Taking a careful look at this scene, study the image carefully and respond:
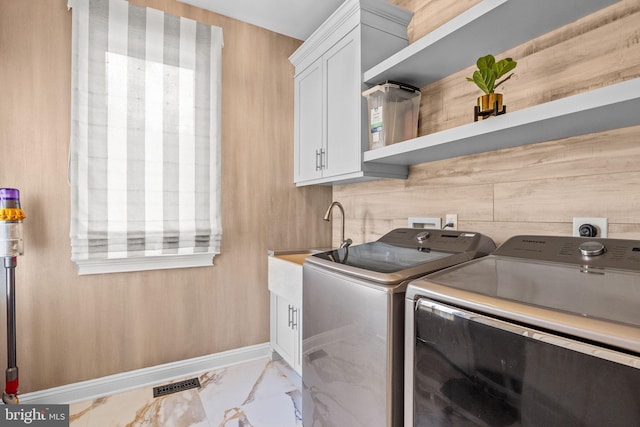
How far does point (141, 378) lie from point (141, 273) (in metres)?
0.70

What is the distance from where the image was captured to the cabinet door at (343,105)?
1834 millimetres

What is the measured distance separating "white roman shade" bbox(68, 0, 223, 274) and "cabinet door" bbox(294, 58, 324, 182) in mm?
611

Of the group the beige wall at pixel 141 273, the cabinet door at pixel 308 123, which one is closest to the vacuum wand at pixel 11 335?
the beige wall at pixel 141 273

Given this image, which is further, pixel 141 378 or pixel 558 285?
pixel 141 378

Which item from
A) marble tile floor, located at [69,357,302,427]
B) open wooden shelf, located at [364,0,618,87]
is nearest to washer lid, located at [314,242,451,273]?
open wooden shelf, located at [364,0,618,87]

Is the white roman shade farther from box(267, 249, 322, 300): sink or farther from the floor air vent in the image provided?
the floor air vent

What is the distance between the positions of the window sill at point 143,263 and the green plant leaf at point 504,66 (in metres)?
2.05

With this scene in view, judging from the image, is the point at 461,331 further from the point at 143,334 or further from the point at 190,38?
the point at 190,38

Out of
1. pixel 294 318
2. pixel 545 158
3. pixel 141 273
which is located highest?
pixel 545 158

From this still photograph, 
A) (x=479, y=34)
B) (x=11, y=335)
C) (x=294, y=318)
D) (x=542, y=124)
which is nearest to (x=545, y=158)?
(x=542, y=124)

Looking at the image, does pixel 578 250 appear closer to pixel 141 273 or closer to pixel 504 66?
pixel 504 66

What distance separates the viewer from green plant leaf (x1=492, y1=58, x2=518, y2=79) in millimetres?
1173

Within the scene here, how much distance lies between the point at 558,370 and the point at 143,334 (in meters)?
2.33

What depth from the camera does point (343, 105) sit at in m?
1.96
